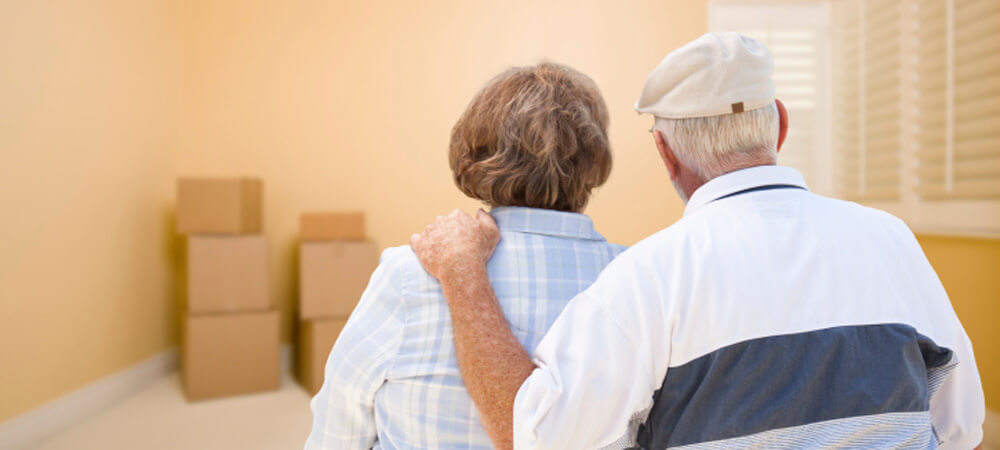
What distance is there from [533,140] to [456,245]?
7.7 inches

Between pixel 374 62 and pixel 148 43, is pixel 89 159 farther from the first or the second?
pixel 374 62

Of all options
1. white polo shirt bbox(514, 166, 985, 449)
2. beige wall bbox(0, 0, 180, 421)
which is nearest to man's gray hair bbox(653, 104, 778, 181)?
white polo shirt bbox(514, 166, 985, 449)

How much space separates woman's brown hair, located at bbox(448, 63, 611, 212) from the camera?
0.93 meters

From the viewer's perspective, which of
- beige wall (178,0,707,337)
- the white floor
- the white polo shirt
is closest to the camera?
the white polo shirt

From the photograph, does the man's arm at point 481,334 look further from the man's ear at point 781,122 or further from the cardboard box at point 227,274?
the cardboard box at point 227,274

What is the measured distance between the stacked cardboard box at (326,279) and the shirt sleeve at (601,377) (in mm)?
2581

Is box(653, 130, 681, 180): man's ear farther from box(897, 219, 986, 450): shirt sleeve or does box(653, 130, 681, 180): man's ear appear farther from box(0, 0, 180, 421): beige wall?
box(0, 0, 180, 421): beige wall

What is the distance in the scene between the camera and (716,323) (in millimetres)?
679

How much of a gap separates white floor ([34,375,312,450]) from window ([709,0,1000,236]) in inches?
106

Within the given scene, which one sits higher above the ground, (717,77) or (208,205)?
(717,77)

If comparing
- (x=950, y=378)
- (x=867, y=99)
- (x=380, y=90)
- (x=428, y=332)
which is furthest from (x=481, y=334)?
(x=380, y=90)

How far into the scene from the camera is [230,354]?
10.2ft

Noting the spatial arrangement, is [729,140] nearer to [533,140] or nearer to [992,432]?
[533,140]

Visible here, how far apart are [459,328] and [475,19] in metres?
3.34
